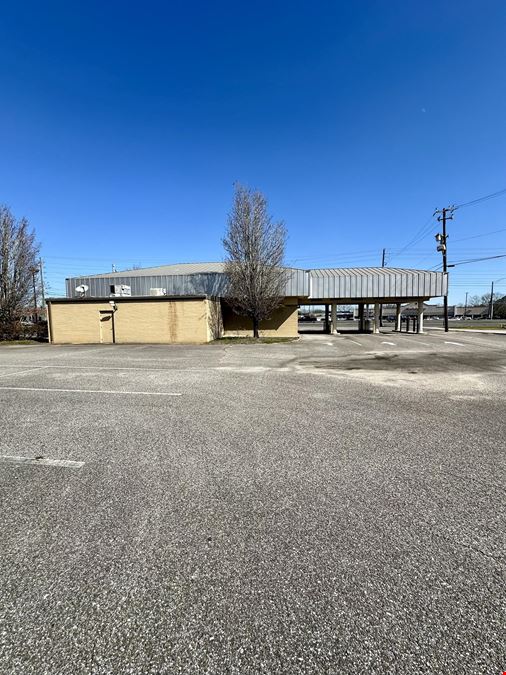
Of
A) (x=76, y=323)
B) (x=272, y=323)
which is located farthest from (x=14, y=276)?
Answer: (x=272, y=323)

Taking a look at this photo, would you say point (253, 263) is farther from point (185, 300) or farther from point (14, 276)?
point (14, 276)

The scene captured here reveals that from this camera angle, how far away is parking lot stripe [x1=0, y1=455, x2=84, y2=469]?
377cm

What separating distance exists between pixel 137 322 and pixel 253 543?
20.9 meters

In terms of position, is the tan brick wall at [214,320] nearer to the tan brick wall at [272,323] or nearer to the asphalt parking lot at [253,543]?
the tan brick wall at [272,323]

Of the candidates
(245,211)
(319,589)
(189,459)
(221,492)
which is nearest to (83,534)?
(221,492)

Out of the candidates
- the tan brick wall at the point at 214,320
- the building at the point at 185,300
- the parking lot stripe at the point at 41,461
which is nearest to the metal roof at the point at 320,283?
the building at the point at 185,300

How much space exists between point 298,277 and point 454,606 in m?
23.5

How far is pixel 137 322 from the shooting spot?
71.0ft

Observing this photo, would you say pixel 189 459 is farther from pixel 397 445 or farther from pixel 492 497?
pixel 492 497

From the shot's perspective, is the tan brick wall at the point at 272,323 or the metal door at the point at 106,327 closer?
the metal door at the point at 106,327

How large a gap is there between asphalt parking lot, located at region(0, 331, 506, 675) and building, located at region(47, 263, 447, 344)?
52.2 feet

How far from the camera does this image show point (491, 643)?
1648 millimetres

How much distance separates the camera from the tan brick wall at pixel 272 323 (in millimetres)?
26109

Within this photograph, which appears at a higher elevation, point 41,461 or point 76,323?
point 76,323
